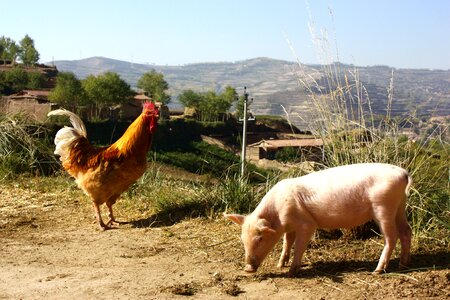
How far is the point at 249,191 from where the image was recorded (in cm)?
575

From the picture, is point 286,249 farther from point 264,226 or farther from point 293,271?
point 264,226

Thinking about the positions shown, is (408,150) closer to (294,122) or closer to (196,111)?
(294,122)

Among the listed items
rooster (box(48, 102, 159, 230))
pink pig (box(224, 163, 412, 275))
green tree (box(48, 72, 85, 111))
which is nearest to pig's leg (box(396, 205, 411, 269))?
pink pig (box(224, 163, 412, 275))

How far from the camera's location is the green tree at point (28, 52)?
3479 inches

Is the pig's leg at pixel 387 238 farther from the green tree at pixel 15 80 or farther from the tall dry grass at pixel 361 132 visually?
the green tree at pixel 15 80

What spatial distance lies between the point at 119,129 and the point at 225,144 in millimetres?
11286

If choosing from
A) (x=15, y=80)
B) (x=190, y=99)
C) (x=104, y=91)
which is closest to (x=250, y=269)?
(x=104, y=91)

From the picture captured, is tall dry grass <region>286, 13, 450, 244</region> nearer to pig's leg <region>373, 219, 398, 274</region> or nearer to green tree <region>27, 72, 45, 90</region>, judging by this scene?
pig's leg <region>373, 219, 398, 274</region>

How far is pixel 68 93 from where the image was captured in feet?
207

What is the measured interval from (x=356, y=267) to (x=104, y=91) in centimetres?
6457

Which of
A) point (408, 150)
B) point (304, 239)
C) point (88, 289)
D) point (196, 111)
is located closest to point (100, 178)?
point (88, 289)

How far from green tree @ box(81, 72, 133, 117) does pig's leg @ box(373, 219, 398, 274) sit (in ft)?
208

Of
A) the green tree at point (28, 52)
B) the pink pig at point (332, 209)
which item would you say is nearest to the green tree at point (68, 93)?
the green tree at point (28, 52)

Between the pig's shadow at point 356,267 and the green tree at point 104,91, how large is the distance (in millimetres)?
63066
